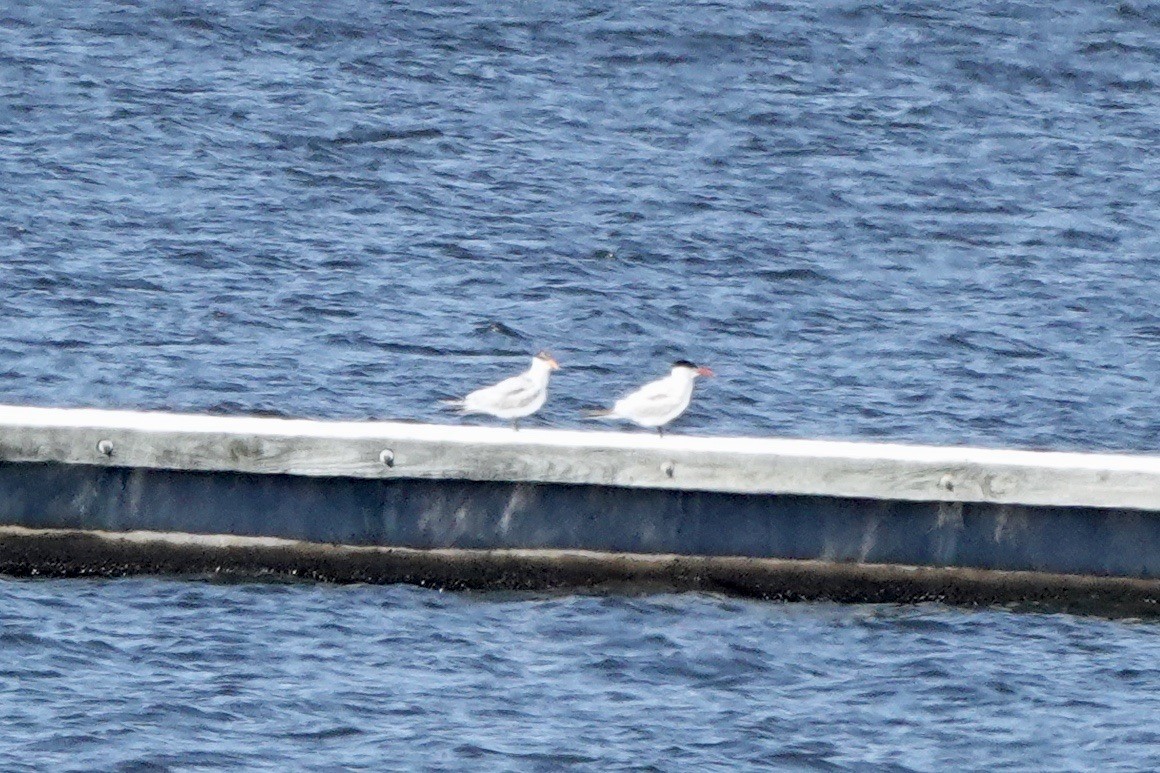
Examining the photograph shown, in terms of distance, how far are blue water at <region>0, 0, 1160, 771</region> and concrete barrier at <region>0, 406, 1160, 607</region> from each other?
26 centimetres

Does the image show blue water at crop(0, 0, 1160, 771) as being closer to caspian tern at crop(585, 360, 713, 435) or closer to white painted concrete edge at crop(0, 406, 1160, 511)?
white painted concrete edge at crop(0, 406, 1160, 511)

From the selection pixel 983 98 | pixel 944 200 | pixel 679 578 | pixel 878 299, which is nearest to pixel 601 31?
pixel 983 98

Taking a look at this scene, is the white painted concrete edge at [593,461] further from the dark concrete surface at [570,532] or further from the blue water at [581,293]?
the blue water at [581,293]

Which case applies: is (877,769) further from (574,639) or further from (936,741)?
(574,639)

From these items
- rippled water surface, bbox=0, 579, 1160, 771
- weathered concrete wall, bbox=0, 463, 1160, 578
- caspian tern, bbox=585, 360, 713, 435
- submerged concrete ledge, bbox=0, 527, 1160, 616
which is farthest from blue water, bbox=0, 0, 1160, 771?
caspian tern, bbox=585, 360, 713, 435

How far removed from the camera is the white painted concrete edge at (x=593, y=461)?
46.1 feet

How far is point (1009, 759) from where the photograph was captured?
41.2ft

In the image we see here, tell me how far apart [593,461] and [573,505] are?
0.35 metres

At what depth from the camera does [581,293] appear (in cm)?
2375

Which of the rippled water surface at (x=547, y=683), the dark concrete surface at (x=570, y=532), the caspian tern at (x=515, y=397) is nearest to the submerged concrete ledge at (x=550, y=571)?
the dark concrete surface at (x=570, y=532)

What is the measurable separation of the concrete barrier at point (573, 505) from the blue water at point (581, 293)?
0.26m

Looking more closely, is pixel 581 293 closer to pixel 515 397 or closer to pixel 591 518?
pixel 515 397

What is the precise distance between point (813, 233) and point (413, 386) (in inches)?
296

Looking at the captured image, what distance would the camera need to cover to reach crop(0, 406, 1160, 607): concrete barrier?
14094 millimetres
